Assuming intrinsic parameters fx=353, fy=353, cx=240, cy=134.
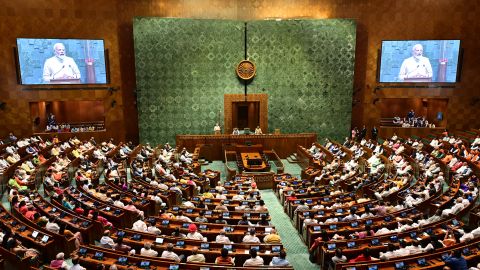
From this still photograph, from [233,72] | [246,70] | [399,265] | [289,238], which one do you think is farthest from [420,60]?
[399,265]

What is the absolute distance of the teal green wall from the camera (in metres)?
23.5

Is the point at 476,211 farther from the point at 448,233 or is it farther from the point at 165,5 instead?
the point at 165,5

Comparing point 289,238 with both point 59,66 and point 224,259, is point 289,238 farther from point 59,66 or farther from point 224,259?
point 59,66

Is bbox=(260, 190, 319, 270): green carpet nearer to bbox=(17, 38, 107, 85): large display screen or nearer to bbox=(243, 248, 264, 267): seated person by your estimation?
bbox=(243, 248, 264, 267): seated person

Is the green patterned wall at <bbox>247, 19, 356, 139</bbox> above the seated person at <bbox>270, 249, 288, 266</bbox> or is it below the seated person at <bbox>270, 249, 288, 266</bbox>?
above

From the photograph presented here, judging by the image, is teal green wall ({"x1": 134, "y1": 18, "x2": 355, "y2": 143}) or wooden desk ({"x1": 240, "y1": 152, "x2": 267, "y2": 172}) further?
teal green wall ({"x1": 134, "y1": 18, "x2": 355, "y2": 143})

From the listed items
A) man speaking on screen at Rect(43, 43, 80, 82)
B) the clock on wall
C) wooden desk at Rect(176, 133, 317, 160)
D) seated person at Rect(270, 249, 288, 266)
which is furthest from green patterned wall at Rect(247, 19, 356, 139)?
seated person at Rect(270, 249, 288, 266)

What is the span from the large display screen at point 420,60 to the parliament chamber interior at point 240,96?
7 centimetres

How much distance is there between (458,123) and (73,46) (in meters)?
26.1

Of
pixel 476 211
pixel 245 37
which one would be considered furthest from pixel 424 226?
pixel 245 37

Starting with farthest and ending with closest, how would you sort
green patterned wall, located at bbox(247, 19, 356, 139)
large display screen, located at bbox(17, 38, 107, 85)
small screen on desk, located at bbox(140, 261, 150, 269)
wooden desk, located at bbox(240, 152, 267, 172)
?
1. green patterned wall, located at bbox(247, 19, 356, 139)
2. large display screen, located at bbox(17, 38, 107, 85)
3. wooden desk, located at bbox(240, 152, 267, 172)
4. small screen on desk, located at bbox(140, 261, 150, 269)

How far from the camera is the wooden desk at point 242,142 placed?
22109mm

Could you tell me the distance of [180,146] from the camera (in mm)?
22156

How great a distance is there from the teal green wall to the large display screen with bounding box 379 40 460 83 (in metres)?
2.65
